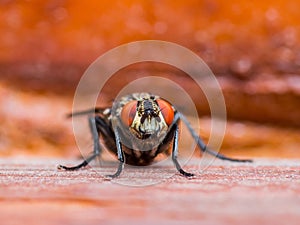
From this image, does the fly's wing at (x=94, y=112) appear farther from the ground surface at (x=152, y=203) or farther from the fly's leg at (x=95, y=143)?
the ground surface at (x=152, y=203)

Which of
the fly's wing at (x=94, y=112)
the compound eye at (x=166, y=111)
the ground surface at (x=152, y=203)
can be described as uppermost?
the fly's wing at (x=94, y=112)

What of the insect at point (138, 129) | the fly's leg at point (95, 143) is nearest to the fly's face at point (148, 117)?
the insect at point (138, 129)

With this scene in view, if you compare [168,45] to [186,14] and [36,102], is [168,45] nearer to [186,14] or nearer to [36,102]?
[186,14]

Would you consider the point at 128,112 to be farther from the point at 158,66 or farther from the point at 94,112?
the point at 158,66

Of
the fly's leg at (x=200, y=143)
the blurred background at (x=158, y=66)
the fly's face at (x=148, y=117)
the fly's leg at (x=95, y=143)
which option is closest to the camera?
the fly's face at (x=148, y=117)

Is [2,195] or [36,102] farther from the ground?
[36,102]

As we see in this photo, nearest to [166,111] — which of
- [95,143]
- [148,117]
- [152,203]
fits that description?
[148,117]

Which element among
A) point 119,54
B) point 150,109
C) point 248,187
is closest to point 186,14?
point 119,54
